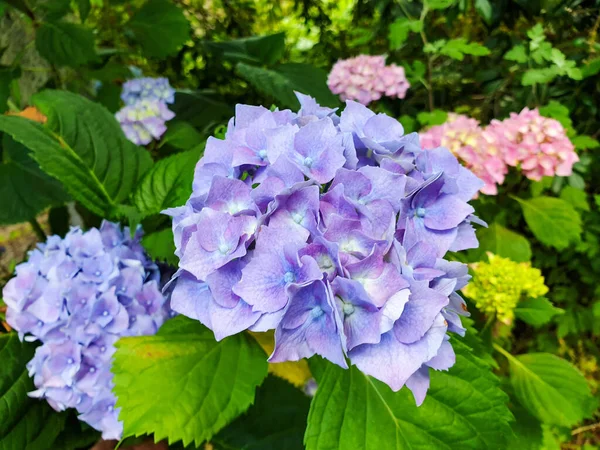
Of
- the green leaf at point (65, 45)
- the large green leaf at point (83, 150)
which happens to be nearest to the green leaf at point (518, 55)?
the large green leaf at point (83, 150)

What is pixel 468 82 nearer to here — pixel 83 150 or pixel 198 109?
pixel 198 109

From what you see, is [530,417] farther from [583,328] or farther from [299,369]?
[583,328]

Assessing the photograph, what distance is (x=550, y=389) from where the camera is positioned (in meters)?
0.94

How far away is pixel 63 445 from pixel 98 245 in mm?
326

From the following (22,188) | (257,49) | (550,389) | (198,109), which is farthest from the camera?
(198,109)

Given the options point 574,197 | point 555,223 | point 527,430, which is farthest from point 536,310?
point 574,197

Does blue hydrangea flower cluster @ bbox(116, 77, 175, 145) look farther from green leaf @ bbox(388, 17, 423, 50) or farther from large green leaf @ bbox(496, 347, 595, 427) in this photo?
large green leaf @ bbox(496, 347, 595, 427)

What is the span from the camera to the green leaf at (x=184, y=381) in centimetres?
57

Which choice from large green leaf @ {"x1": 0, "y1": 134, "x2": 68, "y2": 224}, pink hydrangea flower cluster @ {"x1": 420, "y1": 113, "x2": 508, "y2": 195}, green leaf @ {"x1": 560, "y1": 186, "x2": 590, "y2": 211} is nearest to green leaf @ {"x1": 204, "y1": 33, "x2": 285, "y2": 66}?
pink hydrangea flower cluster @ {"x1": 420, "y1": 113, "x2": 508, "y2": 195}

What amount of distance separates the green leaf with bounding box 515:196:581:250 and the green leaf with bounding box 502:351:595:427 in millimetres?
414

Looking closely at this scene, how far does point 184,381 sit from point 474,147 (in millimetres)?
892

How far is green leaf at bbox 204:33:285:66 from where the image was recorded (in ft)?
4.60

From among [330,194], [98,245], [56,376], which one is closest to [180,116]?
[98,245]

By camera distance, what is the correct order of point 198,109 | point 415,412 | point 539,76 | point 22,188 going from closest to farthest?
point 415,412 < point 22,188 < point 539,76 < point 198,109
